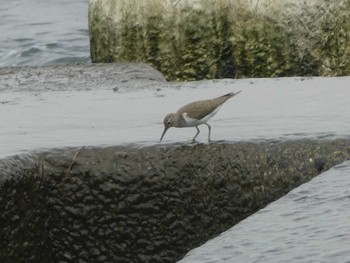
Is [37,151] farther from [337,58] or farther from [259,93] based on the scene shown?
[337,58]

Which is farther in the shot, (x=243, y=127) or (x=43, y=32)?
(x=43, y=32)

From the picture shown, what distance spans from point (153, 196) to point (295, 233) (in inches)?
76.5

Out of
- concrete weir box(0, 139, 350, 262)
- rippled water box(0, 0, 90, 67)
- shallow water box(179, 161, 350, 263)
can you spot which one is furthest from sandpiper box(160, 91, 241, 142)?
rippled water box(0, 0, 90, 67)

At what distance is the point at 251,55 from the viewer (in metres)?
11.8

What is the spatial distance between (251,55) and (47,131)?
4.78m

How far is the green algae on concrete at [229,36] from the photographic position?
Answer: 1159cm

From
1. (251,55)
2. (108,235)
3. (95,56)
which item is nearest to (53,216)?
(108,235)

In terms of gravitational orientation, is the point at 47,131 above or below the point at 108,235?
above

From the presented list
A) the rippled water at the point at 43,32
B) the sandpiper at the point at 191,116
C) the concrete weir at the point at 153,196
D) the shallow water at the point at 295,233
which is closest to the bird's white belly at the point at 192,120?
the sandpiper at the point at 191,116

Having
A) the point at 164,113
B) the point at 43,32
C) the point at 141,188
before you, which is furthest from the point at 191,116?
the point at 43,32

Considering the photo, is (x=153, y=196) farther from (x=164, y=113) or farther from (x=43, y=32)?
(x=43, y=32)

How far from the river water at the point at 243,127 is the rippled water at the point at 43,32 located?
821 centimetres

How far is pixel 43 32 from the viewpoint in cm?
2016

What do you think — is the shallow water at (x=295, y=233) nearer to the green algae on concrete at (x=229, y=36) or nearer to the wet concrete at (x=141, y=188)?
the wet concrete at (x=141, y=188)
